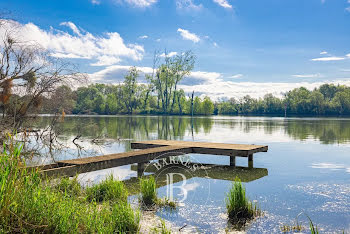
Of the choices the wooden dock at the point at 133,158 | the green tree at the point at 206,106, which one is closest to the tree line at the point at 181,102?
the green tree at the point at 206,106

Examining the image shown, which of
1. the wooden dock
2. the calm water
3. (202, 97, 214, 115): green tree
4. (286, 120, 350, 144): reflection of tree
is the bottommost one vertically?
the calm water

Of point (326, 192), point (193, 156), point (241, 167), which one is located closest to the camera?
point (326, 192)

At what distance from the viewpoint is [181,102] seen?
93.4m

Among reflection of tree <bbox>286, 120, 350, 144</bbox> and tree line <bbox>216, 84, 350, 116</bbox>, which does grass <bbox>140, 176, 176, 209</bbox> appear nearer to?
reflection of tree <bbox>286, 120, 350, 144</bbox>

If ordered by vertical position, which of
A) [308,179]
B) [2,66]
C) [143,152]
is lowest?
[308,179]

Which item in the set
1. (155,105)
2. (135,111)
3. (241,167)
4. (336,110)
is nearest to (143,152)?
(241,167)

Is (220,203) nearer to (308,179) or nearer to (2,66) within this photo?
(308,179)

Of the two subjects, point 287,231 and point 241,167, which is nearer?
point 287,231

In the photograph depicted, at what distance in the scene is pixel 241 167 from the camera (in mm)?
10867

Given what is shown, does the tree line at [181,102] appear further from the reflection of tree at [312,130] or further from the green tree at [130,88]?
the reflection of tree at [312,130]

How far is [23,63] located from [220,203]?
10599 millimetres

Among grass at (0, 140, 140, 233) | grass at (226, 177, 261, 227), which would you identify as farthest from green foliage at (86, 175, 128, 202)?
grass at (226, 177, 261, 227)

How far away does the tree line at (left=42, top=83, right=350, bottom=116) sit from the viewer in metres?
80.9

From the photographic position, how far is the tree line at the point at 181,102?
8088cm
